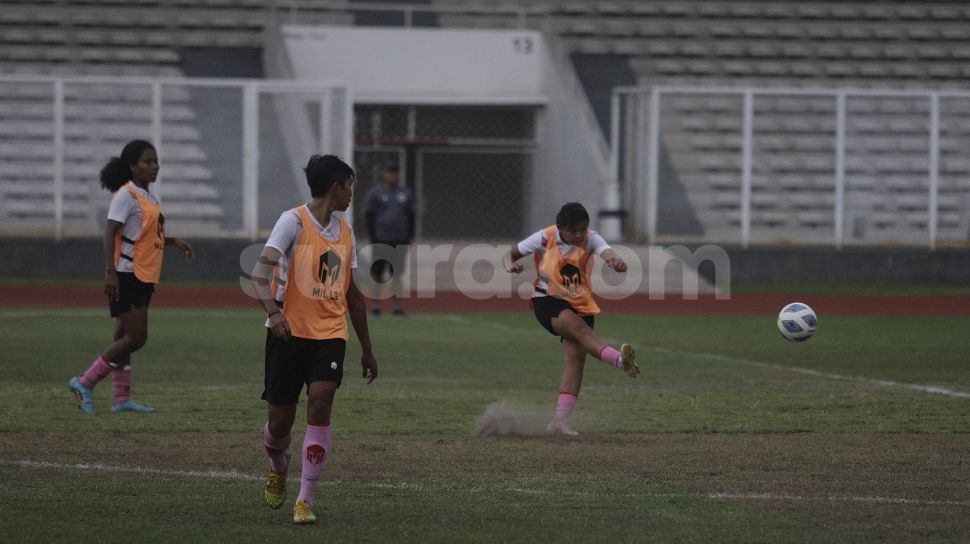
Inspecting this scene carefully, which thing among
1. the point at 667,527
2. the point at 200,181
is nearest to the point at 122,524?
the point at 667,527

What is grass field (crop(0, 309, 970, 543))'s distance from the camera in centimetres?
681

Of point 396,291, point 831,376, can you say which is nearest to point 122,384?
point 831,376

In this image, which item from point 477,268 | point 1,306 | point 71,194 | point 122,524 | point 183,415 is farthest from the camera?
point 477,268

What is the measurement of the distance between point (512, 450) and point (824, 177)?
18.0m

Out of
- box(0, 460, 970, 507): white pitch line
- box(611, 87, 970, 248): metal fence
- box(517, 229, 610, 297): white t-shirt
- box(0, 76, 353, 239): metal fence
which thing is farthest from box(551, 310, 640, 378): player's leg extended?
box(611, 87, 970, 248): metal fence

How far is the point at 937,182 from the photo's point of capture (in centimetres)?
2530

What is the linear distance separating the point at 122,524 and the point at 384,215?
533 inches

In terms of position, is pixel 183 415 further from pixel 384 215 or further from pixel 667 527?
pixel 384 215

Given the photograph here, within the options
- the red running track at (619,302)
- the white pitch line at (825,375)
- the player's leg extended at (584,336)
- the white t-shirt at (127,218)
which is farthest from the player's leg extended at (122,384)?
the red running track at (619,302)

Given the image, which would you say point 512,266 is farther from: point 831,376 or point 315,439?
point 831,376

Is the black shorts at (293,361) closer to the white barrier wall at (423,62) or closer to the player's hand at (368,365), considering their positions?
the player's hand at (368,365)

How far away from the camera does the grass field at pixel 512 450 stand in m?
6.81

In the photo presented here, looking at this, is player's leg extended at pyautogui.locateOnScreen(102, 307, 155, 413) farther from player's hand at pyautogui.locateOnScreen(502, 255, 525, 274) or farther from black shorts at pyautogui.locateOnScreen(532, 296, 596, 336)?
black shorts at pyautogui.locateOnScreen(532, 296, 596, 336)

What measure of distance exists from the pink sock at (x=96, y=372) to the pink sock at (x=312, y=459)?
4.15 meters
